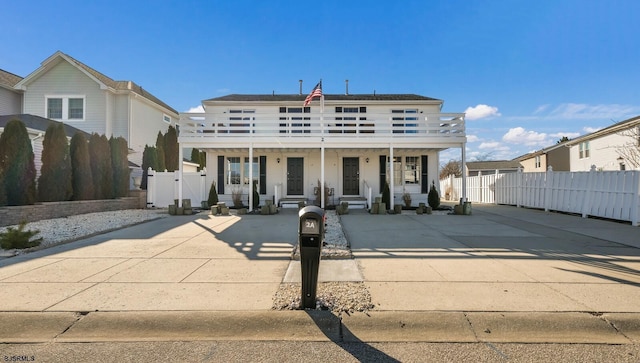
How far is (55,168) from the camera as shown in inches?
459

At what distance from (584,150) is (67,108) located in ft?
128

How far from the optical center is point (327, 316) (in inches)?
136

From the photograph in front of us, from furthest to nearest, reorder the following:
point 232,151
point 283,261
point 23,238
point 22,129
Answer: point 232,151 < point 22,129 < point 23,238 < point 283,261

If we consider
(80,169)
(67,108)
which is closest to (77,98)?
(67,108)

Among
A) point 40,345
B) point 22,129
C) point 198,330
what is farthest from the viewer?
point 22,129

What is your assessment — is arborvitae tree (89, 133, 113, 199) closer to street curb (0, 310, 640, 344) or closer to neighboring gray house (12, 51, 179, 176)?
neighboring gray house (12, 51, 179, 176)

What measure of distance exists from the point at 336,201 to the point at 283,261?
34.4 feet

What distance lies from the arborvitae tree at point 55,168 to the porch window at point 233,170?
6.62m

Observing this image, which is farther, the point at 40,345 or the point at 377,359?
the point at 40,345

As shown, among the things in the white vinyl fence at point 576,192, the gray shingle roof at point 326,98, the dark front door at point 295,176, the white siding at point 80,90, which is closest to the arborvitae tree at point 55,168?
the gray shingle roof at point 326,98

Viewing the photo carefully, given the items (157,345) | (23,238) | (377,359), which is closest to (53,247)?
(23,238)

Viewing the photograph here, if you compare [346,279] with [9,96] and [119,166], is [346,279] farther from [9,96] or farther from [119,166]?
[9,96]

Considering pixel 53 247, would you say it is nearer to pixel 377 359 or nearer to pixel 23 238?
pixel 23 238

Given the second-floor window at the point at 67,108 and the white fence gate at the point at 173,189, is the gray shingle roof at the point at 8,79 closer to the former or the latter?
the second-floor window at the point at 67,108
